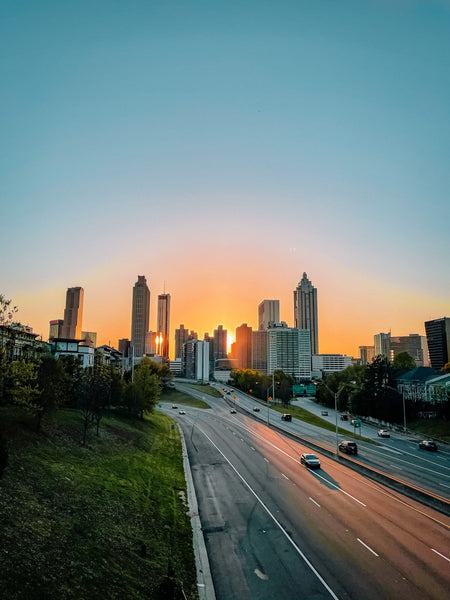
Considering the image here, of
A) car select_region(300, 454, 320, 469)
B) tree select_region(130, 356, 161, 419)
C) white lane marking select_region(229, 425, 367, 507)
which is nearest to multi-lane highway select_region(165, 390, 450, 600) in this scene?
white lane marking select_region(229, 425, 367, 507)

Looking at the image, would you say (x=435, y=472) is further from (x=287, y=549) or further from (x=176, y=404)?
(x=176, y=404)

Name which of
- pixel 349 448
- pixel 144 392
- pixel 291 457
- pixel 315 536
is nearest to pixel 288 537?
pixel 315 536

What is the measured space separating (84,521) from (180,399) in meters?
114

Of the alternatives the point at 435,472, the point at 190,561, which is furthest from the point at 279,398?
the point at 190,561

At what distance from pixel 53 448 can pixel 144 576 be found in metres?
17.5

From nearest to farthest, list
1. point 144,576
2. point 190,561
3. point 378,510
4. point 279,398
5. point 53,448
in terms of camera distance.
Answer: point 144,576 → point 190,561 → point 378,510 → point 53,448 → point 279,398

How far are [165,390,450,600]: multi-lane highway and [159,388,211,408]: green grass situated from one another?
8047 centimetres

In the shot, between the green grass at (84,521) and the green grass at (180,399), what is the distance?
278 ft

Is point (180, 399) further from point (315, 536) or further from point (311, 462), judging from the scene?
point (315, 536)

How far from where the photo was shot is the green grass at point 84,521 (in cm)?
1437

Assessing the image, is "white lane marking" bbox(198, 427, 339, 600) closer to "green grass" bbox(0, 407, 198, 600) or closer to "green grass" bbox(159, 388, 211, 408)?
"green grass" bbox(0, 407, 198, 600)

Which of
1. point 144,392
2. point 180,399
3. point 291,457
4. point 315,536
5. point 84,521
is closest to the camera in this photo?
point 84,521

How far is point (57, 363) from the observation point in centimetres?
3653

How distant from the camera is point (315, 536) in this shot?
23.4m
